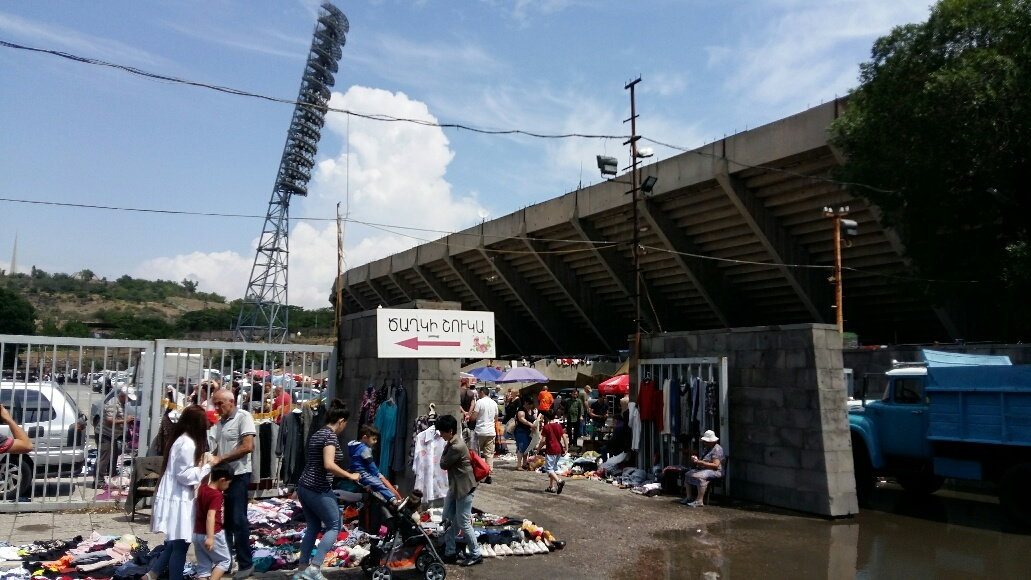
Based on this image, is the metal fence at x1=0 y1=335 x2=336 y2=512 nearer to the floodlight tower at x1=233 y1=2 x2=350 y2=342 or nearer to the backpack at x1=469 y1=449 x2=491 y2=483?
the backpack at x1=469 y1=449 x2=491 y2=483

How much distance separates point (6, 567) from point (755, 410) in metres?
9.42

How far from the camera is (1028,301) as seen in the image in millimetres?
17281

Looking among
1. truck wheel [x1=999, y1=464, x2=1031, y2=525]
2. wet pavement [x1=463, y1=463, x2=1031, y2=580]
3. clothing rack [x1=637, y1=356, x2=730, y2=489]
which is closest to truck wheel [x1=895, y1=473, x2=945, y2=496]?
wet pavement [x1=463, y1=463, x2=1031, y2=580]

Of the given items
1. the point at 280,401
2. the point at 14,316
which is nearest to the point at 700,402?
the point at 280,401

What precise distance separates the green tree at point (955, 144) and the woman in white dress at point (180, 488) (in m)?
16.8

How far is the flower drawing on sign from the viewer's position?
1037 centimetres

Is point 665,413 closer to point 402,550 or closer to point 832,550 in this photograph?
point 832,550

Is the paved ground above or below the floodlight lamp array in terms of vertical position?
below

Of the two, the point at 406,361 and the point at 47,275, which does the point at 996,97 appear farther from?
the point at 47,275

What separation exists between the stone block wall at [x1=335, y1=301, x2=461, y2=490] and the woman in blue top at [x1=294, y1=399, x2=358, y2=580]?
9.78 feet

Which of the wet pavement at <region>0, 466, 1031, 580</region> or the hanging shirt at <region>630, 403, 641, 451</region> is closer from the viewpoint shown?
the wet pavement at <region>0, 466, 1031, 580</region>

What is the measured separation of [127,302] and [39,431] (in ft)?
340

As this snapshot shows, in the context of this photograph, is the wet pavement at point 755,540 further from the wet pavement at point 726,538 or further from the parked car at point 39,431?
the parked car at point 39,431

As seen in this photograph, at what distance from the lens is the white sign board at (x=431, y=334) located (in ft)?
31.7
